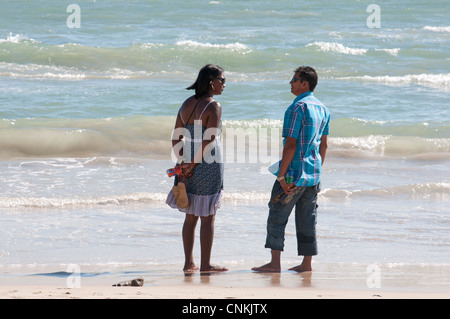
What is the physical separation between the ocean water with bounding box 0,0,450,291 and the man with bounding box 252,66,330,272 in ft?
1.21

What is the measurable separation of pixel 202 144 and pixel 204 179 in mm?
255

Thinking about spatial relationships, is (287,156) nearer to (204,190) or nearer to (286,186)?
(286,186)

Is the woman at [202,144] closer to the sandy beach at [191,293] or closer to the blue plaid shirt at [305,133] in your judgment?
the blue plaid shirt at [305,133]

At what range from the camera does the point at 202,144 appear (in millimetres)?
4969

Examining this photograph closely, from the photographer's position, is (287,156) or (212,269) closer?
(287,156)

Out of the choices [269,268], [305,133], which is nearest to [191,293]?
[269,268]

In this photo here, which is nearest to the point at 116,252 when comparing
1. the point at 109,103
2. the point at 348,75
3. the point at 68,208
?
the point at 68,208

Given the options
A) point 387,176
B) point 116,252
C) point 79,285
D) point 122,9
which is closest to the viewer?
point 79,285

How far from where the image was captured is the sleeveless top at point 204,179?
16.5 ft

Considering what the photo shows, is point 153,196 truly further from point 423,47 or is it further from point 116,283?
point 423,47

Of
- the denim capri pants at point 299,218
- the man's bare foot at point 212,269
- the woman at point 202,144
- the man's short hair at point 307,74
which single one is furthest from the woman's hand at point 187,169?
the man's short hair at point 307,74

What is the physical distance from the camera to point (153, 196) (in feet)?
26.0

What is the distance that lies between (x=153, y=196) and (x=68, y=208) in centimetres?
95

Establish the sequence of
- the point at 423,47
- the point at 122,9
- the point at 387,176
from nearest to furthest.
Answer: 1. the point at 387,176
2. the point at 423,47
3. the point at 122,9
